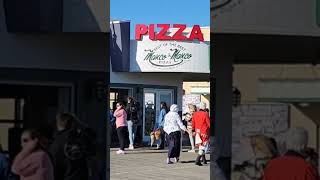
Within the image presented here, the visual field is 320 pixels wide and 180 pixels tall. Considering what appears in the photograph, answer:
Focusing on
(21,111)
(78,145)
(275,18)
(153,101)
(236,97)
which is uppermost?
(275,18)

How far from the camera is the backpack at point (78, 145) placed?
6.93 meters

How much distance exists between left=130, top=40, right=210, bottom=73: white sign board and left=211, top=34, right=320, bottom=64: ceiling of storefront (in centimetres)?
1334

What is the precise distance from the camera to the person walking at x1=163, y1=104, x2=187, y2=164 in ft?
45.2

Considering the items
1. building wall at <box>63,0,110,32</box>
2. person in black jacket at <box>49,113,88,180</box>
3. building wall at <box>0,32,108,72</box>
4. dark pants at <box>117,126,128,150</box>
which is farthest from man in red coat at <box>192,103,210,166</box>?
building wall at <box>63,0,110,32</box>

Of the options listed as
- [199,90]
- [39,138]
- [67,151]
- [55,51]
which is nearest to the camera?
[39,138]

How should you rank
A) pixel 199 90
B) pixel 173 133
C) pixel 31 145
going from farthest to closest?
pixel 199 90 < pixel 173 133 < pixel 31 145

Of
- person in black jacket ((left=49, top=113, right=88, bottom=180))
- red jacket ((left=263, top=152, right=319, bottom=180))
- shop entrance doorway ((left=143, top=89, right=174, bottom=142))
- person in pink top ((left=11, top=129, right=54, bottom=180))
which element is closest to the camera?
red jacket ((left=263, top=152, right=319, bottom=180))

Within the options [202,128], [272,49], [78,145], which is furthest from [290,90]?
[202,128]

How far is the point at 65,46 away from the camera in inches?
297

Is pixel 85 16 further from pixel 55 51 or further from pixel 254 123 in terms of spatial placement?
pixel 254 123

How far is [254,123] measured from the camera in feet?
23.2

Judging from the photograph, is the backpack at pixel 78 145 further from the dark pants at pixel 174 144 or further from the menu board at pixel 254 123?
the dark pants at pixel 174 144

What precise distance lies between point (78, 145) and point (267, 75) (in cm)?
231

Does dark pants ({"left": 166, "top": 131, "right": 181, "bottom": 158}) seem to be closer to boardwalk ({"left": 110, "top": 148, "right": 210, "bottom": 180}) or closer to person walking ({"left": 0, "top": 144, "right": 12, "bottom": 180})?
boardwalk ({"left": 110, "top": 148, "right": 210, "bottom": 180})
